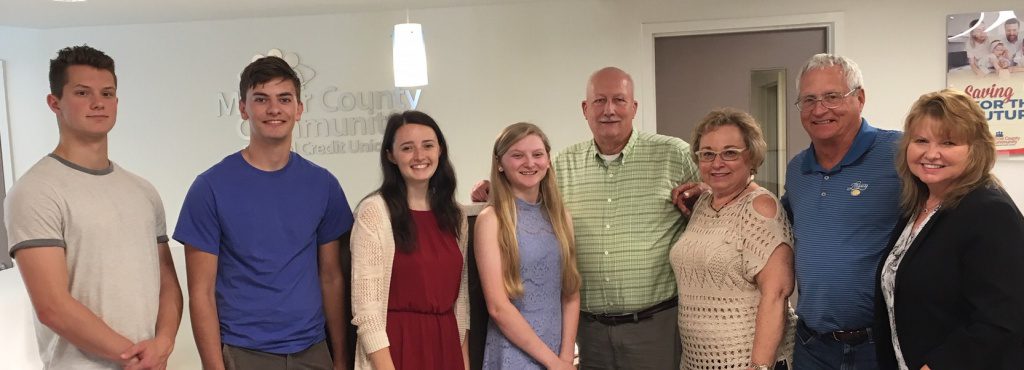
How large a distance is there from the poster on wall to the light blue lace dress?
3476 mm

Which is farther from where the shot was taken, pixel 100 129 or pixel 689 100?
pixel 689 100

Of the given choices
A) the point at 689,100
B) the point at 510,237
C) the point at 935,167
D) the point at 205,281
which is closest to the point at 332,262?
the point at 205,281

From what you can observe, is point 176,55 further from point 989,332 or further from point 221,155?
point 989,332

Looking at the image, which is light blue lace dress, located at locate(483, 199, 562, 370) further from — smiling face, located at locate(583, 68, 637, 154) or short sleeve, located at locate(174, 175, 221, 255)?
short sleeve, located at locate(174, 175, 221, 255)

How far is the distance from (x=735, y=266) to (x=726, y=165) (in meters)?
0.27

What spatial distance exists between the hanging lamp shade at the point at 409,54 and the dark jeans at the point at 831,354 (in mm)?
2391

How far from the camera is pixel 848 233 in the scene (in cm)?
185

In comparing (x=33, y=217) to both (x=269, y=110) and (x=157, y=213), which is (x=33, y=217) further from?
(x=269, y=110)

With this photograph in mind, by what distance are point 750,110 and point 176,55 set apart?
13.1ft

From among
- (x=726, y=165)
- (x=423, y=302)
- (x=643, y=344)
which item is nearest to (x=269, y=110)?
(x=423, y=302)

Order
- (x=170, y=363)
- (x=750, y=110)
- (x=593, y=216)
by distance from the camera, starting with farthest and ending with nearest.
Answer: (x=750, y=110) < (x=170, y=363) < (x=593, y=216)

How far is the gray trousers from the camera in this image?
2.28 m

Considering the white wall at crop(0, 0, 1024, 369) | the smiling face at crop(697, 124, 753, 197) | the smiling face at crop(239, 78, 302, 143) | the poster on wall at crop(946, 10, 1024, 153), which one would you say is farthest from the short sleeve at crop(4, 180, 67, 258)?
the poster on wall at crop(946, 10, 1024, 153)

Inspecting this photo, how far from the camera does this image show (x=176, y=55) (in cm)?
525
